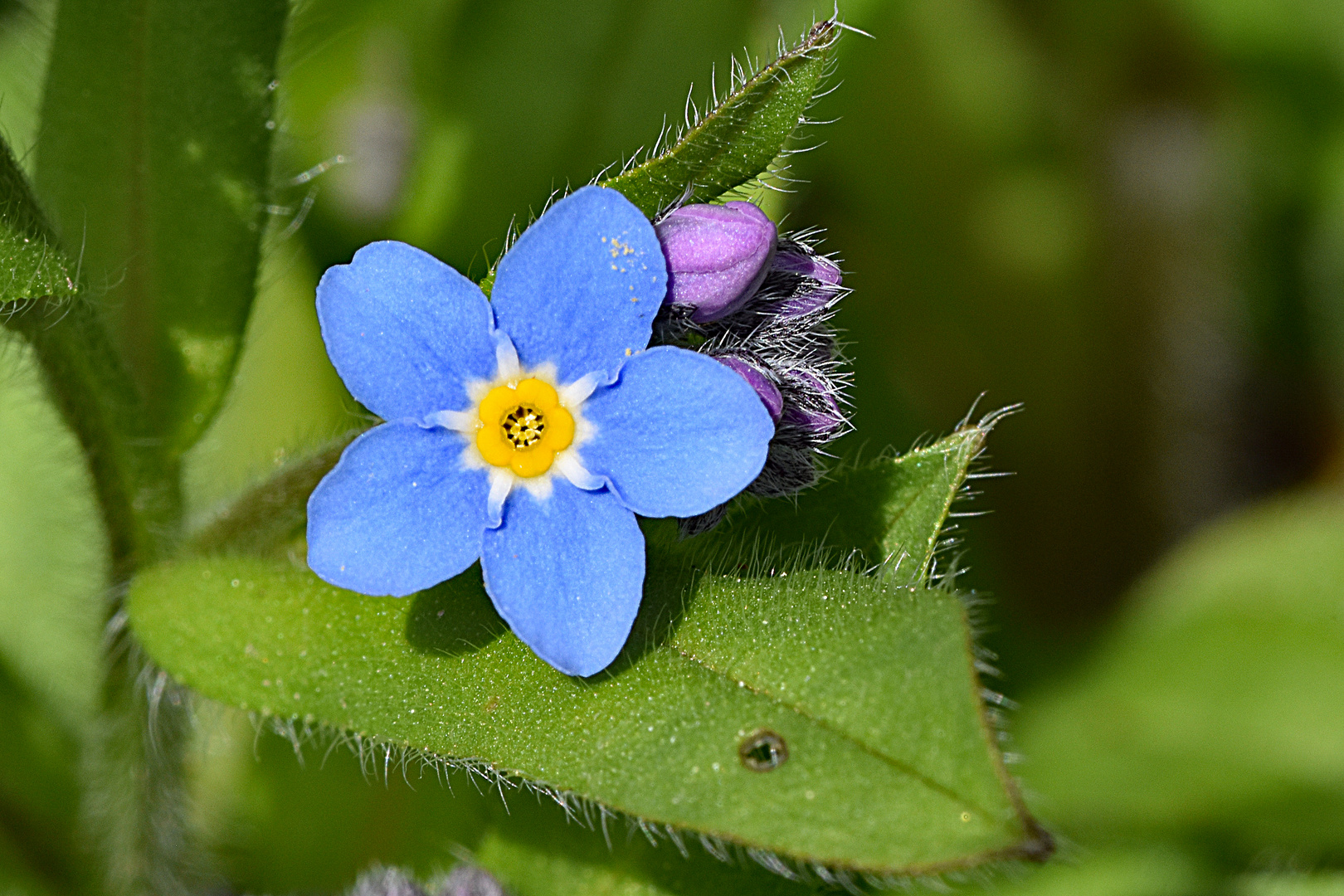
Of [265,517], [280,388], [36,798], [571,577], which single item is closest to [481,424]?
[571,577]

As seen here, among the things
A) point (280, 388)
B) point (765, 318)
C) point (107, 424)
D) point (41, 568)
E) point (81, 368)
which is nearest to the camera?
point (765, 318)

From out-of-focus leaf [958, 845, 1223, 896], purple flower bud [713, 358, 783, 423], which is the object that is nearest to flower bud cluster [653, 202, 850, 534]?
purple flower bud [713, 358, 783, 423]

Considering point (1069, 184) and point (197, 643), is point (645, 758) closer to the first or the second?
point (197, 643)

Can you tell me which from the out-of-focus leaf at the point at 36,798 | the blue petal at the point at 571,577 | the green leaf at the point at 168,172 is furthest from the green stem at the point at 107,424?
the out-of-focus leaf at the point at 36,798

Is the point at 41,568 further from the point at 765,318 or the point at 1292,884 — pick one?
the point at 1292,884

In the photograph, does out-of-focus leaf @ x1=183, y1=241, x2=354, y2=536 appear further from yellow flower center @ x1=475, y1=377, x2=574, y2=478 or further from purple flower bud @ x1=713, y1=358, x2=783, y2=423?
purple flower bud @ x1=713, y1=358, x2=783, y2=423

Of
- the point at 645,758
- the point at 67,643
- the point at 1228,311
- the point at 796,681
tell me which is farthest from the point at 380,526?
the point at 1228,311

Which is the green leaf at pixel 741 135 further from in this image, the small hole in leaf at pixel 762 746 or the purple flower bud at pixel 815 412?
the small hole in leaf at pixel 762 746
